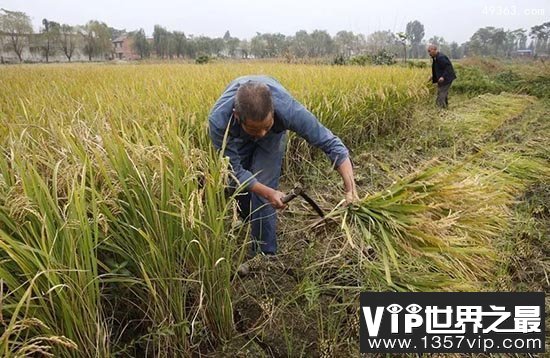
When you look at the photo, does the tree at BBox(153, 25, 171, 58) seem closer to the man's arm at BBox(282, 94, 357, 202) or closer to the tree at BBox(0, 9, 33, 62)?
the tree at BBox(0, 9, 33, 62)

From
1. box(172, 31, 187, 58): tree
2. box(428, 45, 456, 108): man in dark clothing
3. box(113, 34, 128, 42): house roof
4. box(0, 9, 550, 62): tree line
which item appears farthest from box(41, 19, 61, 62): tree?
box(113, 34, 128, 42): house roof

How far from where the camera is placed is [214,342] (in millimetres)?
1668

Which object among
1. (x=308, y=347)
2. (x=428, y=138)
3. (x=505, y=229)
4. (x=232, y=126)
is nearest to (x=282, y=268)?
(x=308, y=347)

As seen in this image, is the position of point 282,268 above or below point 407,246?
below

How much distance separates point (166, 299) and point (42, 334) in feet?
1.38

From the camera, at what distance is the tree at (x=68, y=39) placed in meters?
28.3

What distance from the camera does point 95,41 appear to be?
32312mm

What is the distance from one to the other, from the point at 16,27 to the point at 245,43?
41241 millimetres

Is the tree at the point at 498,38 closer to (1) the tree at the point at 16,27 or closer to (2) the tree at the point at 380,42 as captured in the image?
(2) the tree at the point at 380,42

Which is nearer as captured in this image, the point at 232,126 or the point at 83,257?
the point at 83,257

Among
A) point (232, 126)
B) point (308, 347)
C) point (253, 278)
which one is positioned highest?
point (232, 126)

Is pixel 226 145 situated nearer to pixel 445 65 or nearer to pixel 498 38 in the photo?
pixel 445 65

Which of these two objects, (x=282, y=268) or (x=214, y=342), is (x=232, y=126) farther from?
(x=214, y=342)

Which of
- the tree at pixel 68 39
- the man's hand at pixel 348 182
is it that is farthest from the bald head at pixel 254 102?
the tree at pixel 68 39
